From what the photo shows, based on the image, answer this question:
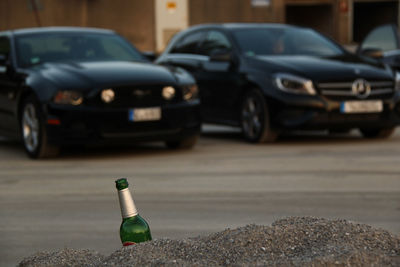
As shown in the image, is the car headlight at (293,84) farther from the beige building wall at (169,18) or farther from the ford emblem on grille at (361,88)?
the beige building wall at (169,18)

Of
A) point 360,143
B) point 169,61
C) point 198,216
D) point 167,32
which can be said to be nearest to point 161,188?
point 198,216

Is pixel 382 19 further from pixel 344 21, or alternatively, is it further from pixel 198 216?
Answer: pixel 198 216

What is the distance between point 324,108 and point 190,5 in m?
29.7

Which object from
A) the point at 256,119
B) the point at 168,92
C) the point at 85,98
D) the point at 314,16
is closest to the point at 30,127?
the point at 85,98

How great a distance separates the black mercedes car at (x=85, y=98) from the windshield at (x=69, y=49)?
0.04 ft

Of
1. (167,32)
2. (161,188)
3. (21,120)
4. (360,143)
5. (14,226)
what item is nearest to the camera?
(14,226)

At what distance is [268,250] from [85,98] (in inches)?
246

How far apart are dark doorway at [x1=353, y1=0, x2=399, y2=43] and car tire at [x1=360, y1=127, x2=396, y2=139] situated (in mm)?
31083

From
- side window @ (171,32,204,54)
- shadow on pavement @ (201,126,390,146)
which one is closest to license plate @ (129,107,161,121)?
shadow on pavement @ (201,126,390,146)

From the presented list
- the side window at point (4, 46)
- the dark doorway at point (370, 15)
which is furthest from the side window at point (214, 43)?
the dark doorway at point (370, 15)

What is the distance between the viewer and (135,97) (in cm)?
1027

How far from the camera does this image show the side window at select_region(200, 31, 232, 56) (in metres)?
12.9

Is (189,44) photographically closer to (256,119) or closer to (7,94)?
(256,119)

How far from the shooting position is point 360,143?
1182 cm
